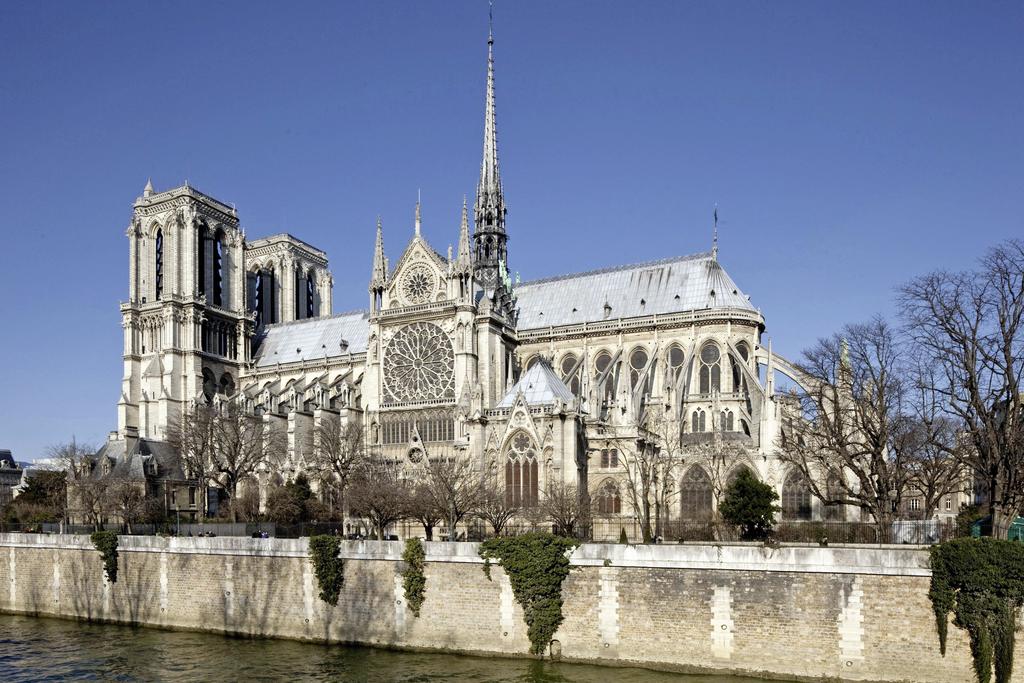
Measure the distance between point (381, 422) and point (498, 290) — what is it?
1251 cm

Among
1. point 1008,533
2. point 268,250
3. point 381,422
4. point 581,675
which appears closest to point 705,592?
point 581,675

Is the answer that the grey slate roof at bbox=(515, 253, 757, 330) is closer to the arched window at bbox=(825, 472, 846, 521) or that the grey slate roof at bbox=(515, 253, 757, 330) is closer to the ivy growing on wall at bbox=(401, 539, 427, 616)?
the arched window at bbox=(825, 472, 846, 521)

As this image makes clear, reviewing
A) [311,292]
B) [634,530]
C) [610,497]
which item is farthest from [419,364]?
[311,292]

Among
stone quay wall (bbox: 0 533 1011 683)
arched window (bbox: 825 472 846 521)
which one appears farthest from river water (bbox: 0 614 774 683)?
arched window (bbox: 825 472 846 521)

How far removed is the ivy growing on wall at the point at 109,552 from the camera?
3997cm

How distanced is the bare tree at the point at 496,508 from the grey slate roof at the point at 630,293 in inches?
955

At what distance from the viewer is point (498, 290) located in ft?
216

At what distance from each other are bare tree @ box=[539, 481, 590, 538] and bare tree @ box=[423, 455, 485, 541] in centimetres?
316

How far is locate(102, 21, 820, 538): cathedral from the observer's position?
48.8 metres

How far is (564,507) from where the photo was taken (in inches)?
1588

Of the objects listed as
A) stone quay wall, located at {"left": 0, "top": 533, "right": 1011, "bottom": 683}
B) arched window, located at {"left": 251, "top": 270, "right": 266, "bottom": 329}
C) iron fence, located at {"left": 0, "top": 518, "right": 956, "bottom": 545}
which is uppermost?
arched window, located at {"left": 251, "top": 270, "right": 266, "bottom": 329}

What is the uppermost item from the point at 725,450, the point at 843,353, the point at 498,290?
the point at 498,290

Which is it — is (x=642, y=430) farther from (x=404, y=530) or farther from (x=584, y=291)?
(x=584, y=291)

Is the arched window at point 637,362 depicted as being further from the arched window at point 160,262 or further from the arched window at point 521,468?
the arched window at point 160,262
